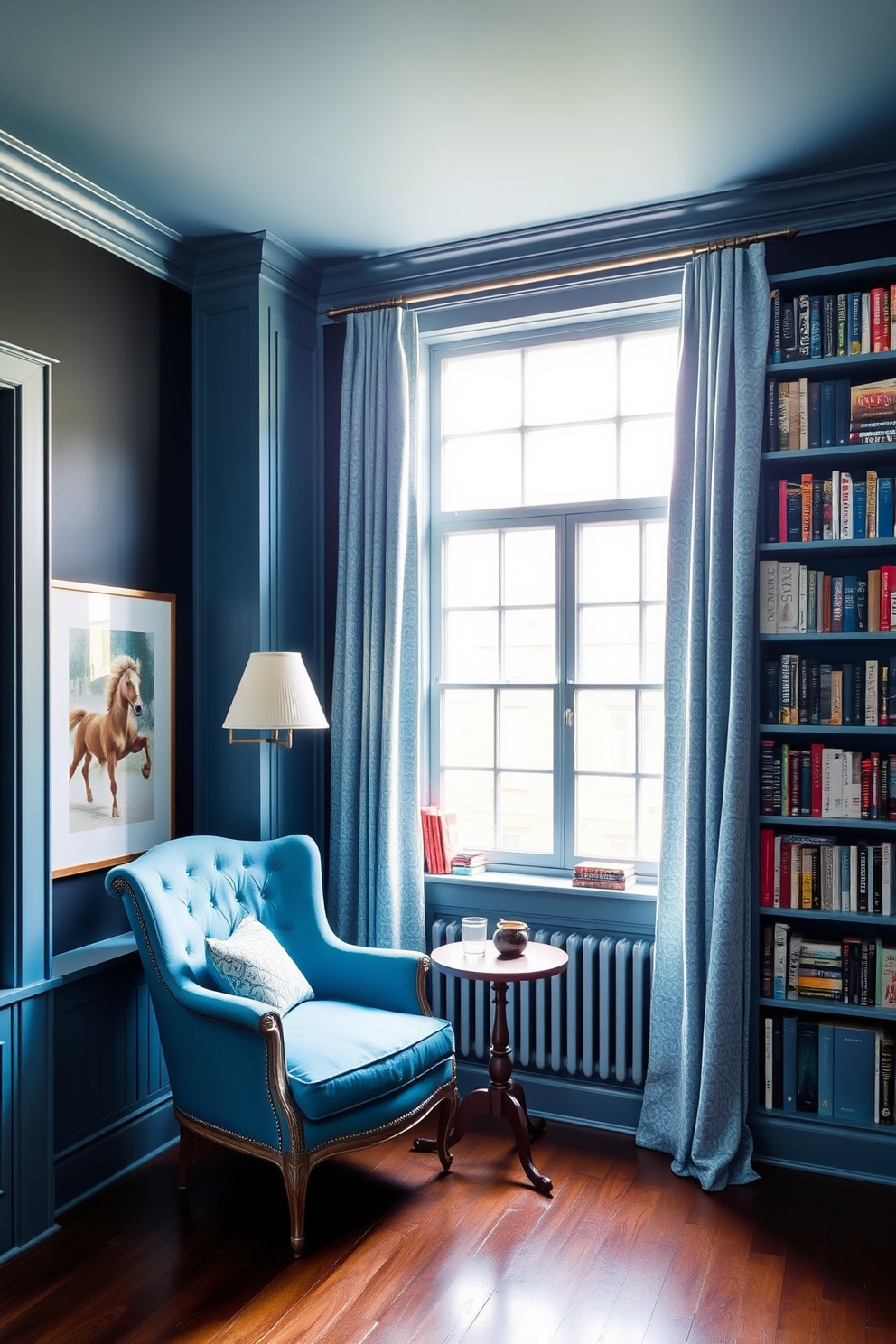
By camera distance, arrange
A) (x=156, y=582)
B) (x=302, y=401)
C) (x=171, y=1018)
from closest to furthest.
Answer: (x=171, y=1018)
(x=156, y=582)
(x=302, y=401)

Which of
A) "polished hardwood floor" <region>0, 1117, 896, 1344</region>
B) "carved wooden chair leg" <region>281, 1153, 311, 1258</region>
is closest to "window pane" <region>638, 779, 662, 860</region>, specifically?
"polished hardwood floor" <region>0, 1117, 896, 1344</region>

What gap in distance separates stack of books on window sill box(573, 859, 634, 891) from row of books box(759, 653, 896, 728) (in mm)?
744

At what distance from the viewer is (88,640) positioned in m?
3.32

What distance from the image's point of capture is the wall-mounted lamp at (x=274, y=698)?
329cm

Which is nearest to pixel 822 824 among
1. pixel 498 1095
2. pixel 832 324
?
pixel 498 1095

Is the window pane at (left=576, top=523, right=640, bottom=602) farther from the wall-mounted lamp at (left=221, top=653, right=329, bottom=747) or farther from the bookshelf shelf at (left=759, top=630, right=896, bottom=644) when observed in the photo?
the wall-mounted lamp at (left=221, top=653, right=329, bottom=747)

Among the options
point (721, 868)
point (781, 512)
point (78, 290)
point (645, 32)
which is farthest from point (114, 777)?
point (645, 32)

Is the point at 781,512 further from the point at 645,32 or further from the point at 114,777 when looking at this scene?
the point at 114,777

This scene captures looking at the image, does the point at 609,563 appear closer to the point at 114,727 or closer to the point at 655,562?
the point at 655,562

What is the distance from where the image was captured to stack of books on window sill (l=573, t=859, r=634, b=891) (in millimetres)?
3572

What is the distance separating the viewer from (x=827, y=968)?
321 cm

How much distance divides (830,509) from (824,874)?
1151 millimetres

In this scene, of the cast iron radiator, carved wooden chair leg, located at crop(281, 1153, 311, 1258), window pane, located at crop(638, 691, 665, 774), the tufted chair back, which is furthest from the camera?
window pane, located at crop(638, 691, 665, 774)

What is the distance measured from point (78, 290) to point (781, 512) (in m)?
2.38
